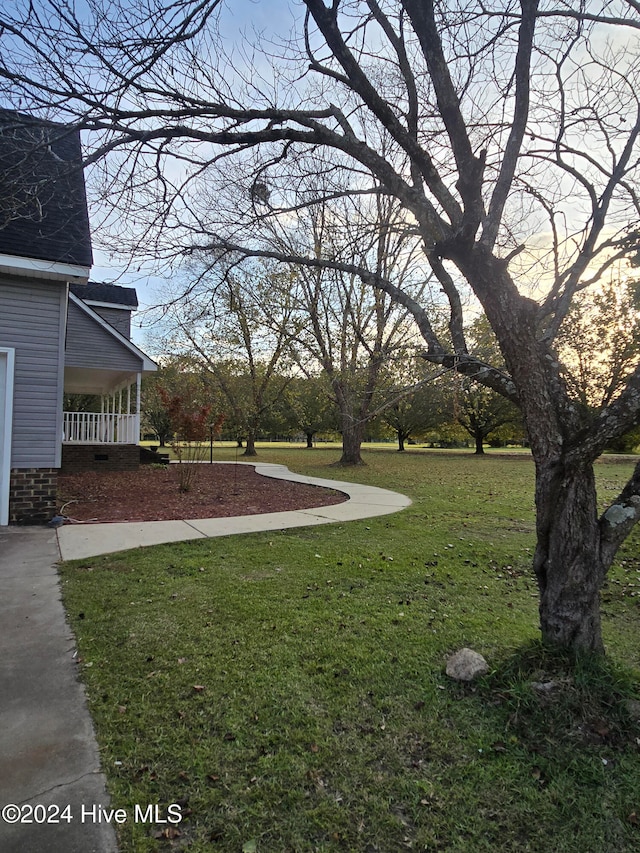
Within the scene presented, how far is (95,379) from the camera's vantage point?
15766 mm

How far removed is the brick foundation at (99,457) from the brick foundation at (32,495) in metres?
6.63

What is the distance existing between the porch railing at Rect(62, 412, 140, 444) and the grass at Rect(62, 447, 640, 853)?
980cm

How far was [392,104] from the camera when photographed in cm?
363

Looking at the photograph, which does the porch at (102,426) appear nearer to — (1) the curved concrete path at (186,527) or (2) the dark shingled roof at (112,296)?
(2) the dark shingled roof at (112,296)

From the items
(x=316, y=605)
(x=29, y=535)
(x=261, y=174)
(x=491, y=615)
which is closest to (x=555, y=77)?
(x=261, y=174)

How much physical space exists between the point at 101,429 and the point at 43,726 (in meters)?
12.7

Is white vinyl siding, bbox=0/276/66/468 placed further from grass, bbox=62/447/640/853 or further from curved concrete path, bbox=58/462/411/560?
grass, bbox=62/447/640/853

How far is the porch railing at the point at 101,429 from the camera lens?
13.4 m

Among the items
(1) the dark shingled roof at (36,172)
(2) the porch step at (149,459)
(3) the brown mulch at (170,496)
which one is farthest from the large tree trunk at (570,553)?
(2) the porch step at (149,459)

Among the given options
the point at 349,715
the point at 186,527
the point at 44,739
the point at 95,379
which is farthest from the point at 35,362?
the point at 95,379

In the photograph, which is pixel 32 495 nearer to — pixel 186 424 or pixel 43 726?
pixel 186 424

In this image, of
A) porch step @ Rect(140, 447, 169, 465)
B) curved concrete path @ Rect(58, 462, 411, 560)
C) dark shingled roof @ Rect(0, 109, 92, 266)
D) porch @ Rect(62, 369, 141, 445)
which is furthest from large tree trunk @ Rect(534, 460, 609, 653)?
porch step @ Rect(140, 447, 169, 465)

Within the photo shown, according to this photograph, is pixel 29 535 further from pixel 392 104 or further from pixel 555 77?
pixel 555 77

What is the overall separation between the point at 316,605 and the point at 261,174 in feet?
12.2
